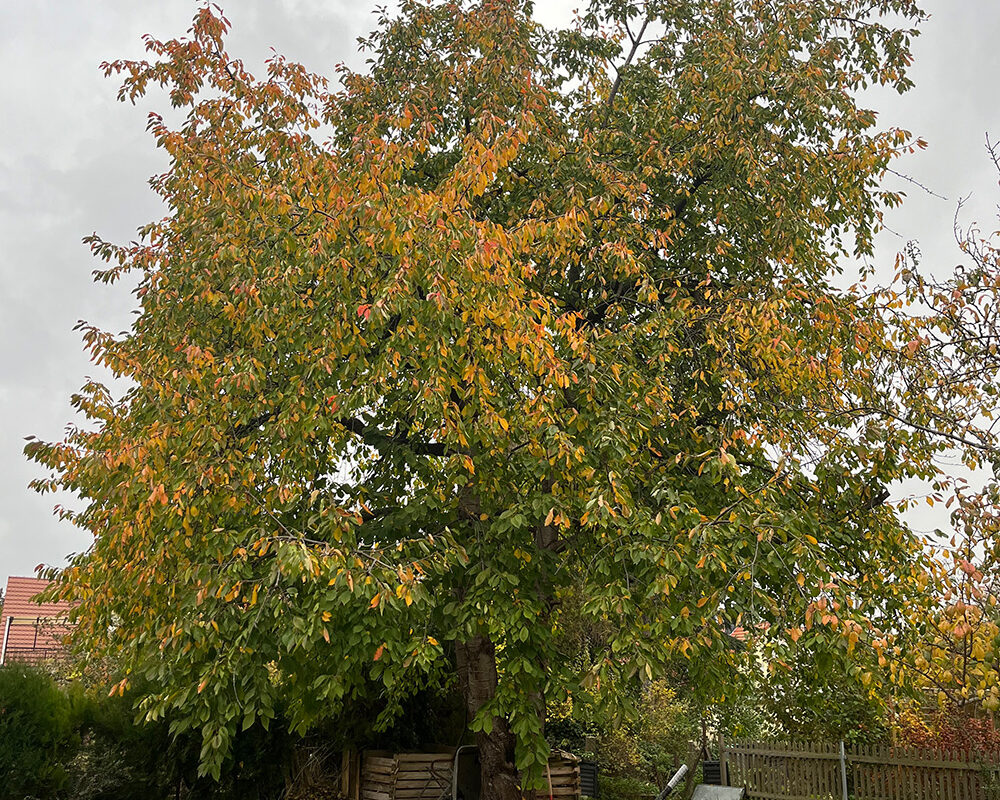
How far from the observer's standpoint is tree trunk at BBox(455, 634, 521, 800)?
395 inches

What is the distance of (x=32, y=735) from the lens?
31.4 ft

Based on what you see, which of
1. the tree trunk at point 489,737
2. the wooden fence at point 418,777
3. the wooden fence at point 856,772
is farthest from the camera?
the wooden fence at point 856,772

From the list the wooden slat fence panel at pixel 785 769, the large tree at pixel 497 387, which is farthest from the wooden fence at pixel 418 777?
the wooden slat fence panel at pixel 785 769

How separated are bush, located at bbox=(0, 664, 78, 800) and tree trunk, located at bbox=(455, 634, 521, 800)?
4.76 m

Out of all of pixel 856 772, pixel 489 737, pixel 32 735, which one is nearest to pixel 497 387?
pixel 489 737

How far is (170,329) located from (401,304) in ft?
10.3

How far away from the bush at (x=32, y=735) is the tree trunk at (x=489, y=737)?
476 cm

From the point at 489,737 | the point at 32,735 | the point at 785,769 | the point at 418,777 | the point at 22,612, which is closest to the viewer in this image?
the point at 32,735

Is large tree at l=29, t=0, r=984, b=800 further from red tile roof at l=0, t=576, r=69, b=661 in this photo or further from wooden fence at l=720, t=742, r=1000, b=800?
red tile roof at l=0, t=576, r=69, b=661

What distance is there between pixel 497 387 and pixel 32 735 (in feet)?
21.8

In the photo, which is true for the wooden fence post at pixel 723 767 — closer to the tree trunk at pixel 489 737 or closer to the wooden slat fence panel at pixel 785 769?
the wooden slat fence panel at pixel 785 769

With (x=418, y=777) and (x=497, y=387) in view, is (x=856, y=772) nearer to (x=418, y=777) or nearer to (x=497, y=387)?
Answer: (x=418, y=777)

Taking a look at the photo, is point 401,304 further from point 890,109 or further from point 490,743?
point 890,109

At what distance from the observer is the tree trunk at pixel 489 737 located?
10.0 meters
